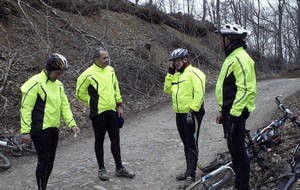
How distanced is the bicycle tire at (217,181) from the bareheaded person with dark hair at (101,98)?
1957 millimetres

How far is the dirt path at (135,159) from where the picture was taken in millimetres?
6086

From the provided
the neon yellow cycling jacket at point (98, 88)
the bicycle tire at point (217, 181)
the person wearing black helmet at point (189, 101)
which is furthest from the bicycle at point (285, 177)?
the neon yellow cycling jacket at point (98, 88)

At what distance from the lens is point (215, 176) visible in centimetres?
455

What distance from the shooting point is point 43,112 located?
16.1 ft

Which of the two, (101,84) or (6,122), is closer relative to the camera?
(101,84)

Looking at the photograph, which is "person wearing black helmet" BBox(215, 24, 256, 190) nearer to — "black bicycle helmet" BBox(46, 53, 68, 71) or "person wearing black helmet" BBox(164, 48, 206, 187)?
"person wearing black helmet" BBox(164, 48, 206, 187)

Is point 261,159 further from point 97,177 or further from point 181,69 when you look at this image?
point 97,177

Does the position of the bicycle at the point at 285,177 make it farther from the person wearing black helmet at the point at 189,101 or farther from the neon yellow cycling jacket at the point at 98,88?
the neon yellow cycling jacket at the point at 98,88

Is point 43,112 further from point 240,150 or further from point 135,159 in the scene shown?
point 135,159

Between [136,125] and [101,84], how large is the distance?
4.71 m

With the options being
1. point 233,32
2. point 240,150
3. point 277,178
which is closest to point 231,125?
point 240,150

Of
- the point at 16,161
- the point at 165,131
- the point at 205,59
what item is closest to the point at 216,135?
the point at 165,131

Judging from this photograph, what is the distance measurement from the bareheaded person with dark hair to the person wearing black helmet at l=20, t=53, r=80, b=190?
0.90 meters

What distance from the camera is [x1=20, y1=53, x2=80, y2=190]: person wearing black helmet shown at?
4797 millimetres
